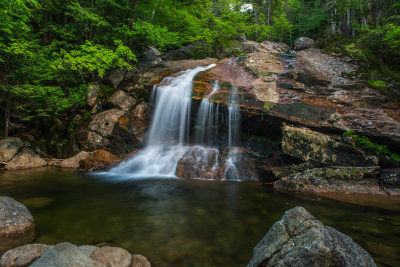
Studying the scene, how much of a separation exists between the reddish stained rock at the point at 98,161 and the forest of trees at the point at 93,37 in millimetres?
3129

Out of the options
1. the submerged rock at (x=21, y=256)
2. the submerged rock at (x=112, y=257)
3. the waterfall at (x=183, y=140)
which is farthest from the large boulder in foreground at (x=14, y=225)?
the waterfall at (x=183, y=140)

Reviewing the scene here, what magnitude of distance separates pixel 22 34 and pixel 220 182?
34.0 ft

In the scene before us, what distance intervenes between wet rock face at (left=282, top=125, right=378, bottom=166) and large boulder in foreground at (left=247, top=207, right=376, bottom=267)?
4.73m

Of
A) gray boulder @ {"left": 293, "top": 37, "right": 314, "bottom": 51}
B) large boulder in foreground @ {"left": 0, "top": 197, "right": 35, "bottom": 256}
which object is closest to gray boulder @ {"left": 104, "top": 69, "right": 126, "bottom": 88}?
large boulder in foreground @ {"left": 0, "top": 197, "right": 35, "bottom": 256}

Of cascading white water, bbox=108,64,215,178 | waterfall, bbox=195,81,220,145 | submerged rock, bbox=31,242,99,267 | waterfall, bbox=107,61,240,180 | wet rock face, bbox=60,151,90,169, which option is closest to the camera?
submerged rock, bbox=31,242,99,267

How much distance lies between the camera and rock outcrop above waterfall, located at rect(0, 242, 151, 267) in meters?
2.19

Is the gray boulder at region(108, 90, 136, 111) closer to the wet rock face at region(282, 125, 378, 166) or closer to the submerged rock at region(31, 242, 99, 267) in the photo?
the wet rock face at region(282, 125, 378, 166)

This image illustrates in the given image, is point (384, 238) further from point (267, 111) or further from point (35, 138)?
point (35, 138)

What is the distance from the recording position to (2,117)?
9.83m

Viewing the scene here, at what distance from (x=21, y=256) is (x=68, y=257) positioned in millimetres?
661

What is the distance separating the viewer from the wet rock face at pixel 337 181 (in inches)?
225

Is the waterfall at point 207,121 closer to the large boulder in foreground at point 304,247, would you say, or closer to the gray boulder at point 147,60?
the gray boulder at point 147,60

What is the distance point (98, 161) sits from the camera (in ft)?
28.3

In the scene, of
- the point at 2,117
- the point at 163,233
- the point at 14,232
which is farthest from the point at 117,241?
the point at 2,117
